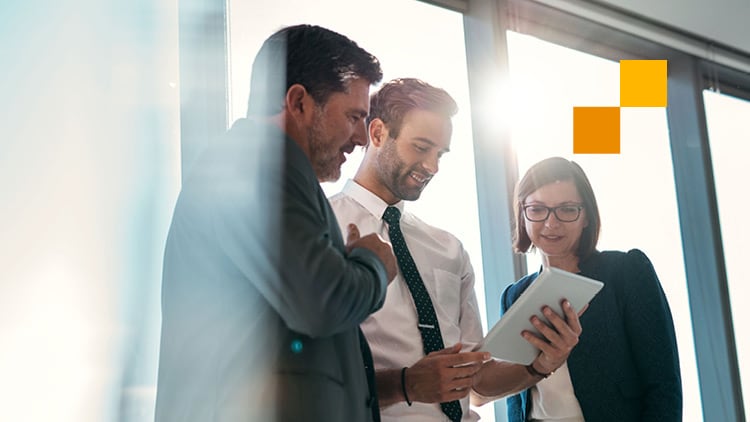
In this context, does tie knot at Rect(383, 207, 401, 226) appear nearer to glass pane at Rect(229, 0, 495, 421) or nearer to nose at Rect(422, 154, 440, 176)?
nose at Rect(422, 154, 440, 176)

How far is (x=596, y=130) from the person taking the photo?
3.17 metres

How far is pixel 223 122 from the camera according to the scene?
1.94 metres

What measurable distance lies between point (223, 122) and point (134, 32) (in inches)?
14.7

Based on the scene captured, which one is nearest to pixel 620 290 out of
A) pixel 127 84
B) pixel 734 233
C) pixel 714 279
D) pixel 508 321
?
pixel 508 321

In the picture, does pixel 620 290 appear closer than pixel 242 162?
No

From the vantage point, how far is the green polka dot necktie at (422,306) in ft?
5.27

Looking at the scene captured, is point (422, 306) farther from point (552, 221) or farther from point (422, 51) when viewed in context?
point (422, 51)

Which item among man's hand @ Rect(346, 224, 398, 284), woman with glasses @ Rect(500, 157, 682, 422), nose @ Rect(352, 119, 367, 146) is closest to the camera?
man's hand @ Rect(346, 224, 398, 284)

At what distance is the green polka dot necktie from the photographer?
1605 millimetres

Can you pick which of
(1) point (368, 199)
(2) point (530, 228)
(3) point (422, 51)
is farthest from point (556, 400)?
(3) point (422, 51)

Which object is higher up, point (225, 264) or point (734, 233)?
point (734, 233)

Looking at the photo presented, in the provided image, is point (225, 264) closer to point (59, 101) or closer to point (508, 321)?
point (59, 101)

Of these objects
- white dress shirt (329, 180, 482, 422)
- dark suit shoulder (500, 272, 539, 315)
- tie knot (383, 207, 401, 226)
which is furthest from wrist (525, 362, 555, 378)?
tie knot (383, 207, 401, 226)

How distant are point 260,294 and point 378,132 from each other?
2.86 feet
